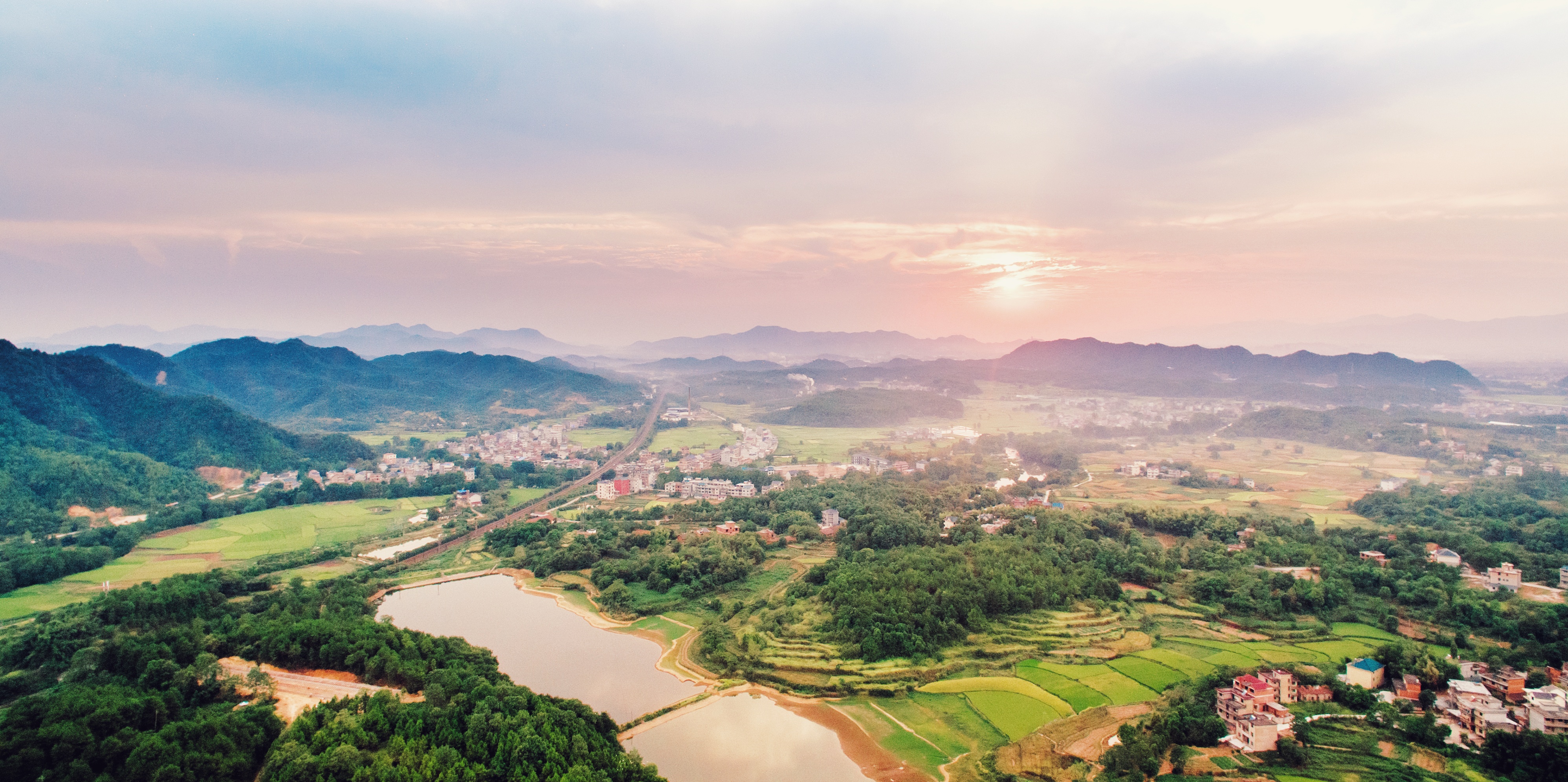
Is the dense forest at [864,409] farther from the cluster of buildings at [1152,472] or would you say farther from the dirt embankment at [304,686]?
the dirt embankment at [304,686]

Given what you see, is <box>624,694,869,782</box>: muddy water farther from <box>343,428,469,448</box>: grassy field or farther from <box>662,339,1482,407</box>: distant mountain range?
<box>662,339,1482,407</box>: distant mountain range

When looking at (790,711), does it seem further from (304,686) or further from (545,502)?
(545,502)

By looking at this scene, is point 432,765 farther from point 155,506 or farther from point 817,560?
point 155,506

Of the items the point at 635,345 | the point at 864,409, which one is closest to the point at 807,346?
the point at 635,345

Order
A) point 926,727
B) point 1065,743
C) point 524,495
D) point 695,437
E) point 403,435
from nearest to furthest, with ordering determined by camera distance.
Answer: point 1065,743, point 926,727, point 524,495, point 403,435, point 695,437

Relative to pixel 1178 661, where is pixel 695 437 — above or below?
above

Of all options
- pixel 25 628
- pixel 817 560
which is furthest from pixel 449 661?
pixel 817 560
